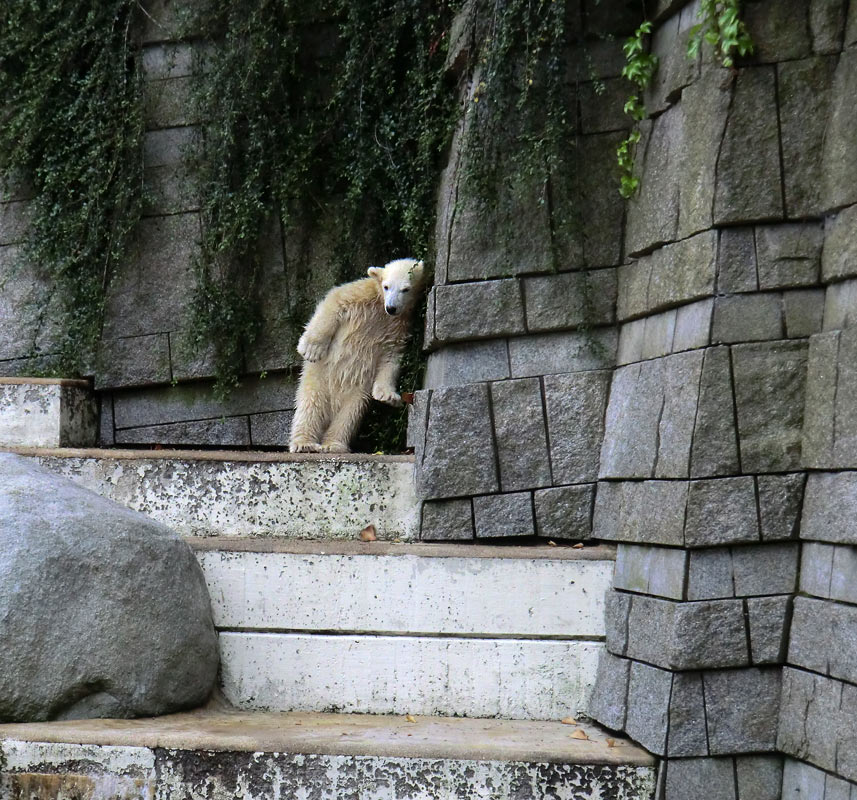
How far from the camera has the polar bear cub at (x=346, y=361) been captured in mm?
4215

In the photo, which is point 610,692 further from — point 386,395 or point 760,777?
point 386,395

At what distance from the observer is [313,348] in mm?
4242

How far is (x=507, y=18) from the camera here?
3.26 metres

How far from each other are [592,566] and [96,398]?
257cm

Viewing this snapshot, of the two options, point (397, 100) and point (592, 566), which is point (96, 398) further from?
point (592, 566)

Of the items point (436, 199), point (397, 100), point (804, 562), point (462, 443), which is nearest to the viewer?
point (804, 562)

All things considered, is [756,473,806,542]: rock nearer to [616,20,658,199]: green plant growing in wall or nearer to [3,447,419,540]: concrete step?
[616,20,658,199]: green plant growing in wall

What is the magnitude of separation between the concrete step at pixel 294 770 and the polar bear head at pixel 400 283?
178 cm

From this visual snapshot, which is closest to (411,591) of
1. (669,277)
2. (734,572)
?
(734,572)

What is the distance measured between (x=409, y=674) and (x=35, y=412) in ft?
6.64

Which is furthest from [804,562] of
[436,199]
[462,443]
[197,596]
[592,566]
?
[436,199]

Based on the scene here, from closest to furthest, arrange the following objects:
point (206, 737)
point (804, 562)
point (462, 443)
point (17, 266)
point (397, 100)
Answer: point (804, 562), point (206, 737), point (462, 443), point (397, 100), point (17, 266)

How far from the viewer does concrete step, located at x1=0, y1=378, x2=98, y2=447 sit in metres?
4.22

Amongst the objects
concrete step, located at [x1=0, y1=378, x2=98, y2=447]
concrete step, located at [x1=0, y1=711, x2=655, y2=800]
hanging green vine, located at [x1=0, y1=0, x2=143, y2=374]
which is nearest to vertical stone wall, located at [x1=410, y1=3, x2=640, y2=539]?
concrete step, located at [x1=0, y1=711, x2=655, y2=800]
